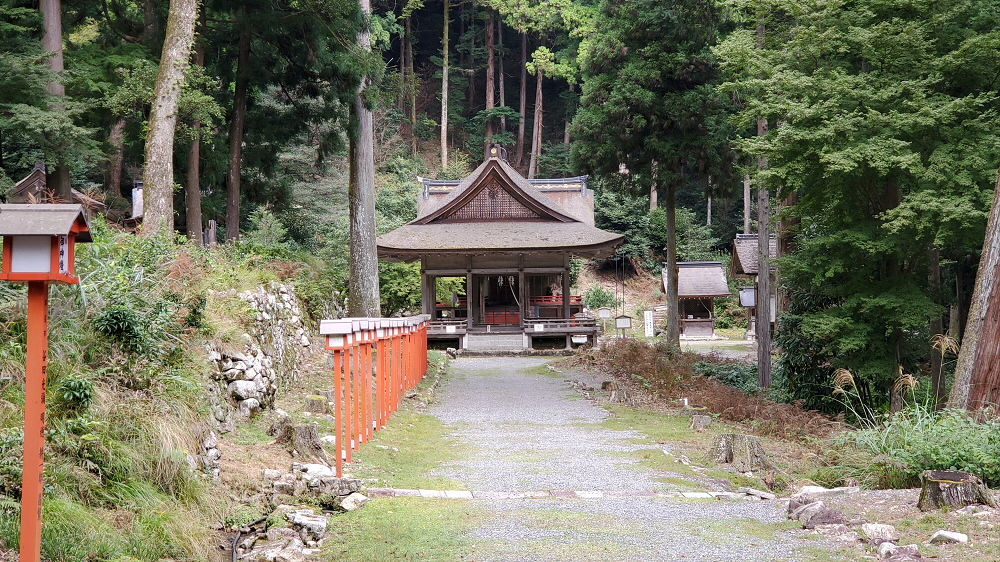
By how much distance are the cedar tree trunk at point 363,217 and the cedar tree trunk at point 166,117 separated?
16.8 ft

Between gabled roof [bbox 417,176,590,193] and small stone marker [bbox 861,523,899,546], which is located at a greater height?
gabled roof [bbox 417,176,590,193]

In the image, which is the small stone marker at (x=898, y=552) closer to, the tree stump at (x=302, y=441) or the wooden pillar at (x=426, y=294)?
the tree stump at (x=302, y=441)

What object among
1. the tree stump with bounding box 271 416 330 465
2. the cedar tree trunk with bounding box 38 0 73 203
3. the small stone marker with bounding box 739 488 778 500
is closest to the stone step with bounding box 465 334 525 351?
the cedar tree trunk with bounding box 38 0 73 203

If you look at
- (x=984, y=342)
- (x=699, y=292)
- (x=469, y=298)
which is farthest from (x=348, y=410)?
(x=699, y=292)

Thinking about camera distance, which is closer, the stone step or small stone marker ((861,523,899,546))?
small stone marker ((861,523,899,546))

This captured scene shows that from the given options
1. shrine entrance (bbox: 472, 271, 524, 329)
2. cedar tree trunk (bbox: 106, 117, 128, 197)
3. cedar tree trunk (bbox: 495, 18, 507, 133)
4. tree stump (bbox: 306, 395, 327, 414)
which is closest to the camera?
tree stump (bbox: 306, 395, 327, 414)

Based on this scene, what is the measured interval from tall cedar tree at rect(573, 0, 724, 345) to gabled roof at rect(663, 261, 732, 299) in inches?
523

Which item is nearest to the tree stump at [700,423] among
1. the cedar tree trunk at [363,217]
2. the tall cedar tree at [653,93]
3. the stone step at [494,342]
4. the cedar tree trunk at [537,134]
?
the cedar tree trunk at [363,217]

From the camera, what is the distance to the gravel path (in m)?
5.52

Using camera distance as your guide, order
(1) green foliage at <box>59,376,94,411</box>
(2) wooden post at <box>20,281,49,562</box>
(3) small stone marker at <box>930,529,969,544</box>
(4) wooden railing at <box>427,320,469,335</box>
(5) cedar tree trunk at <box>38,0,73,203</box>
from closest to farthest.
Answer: (2) wooden post at <box>20,281,49,562</box> < (3) small stone marker at <box>930,529,969,544</box> < (1) green foliage at <box>59,376,94,411</box> < (5) cedar tree trunk at <box>38,0,73,203</box> < (4) wooden railing at <box>427,320,469,335</box>

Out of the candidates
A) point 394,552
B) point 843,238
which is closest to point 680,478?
point 394,552

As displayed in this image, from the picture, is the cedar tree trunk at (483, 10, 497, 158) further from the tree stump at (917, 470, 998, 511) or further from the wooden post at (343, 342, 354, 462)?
the tree stump at (917, 470, 998, 511)

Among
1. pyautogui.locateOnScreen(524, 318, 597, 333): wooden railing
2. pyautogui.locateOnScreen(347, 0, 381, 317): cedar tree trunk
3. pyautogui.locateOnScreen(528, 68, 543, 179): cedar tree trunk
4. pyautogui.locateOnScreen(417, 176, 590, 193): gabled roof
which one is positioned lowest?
pyautogui.locateOnScreen(524, 318, 597, 333): wooden railing

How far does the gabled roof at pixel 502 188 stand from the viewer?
30.2m
